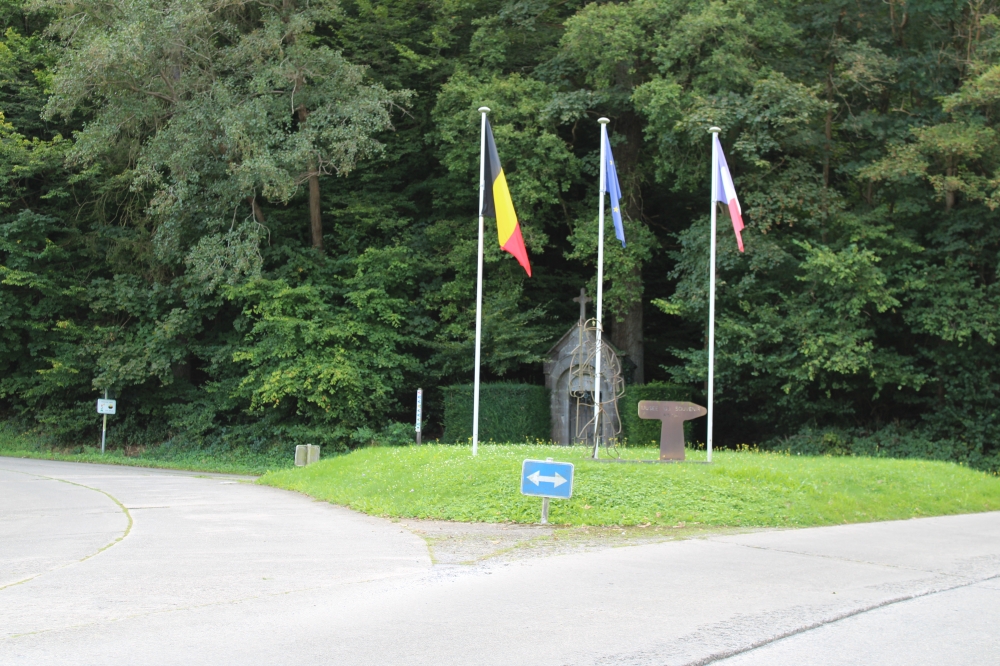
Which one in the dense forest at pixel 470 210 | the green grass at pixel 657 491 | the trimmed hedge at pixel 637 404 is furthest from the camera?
the trimmed hedge at pixel 637 404

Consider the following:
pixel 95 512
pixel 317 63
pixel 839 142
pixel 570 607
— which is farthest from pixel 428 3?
pixel 570 607

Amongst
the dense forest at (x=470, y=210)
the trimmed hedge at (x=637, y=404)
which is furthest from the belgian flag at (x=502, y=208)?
the trimmed hedge at (x=637, y=404)

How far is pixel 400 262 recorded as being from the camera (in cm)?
2903

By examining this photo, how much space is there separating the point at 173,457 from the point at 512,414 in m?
11.7

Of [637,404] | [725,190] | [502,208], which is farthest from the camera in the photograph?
[637,404]

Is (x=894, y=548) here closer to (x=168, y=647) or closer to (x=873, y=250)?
(x=168, y=647)

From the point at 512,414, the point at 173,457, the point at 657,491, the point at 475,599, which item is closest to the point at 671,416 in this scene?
the point at 657,491

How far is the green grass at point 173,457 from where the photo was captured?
2755 centimetres

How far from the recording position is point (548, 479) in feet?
37.1

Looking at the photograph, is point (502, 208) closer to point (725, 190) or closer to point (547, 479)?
point (725, 190)

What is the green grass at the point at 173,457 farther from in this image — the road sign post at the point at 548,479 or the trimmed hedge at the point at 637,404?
the road sign post at the point at 548,479

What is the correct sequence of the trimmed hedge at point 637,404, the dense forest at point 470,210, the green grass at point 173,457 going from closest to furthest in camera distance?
the dense forest at point 470,210 → the trimmed hedge at point 637,404 → the green grass at point 173,457

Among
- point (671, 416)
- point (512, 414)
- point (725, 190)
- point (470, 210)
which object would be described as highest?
point (470, 210)

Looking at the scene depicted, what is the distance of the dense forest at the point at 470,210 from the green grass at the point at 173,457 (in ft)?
2.72
